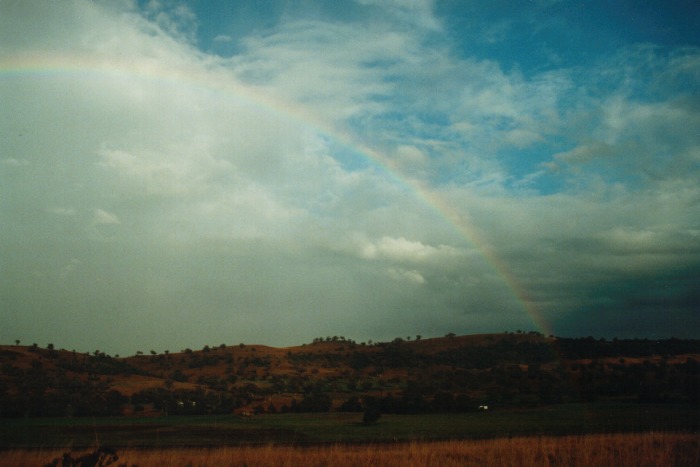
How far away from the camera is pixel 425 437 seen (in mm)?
29250

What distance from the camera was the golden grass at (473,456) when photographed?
1939 cm

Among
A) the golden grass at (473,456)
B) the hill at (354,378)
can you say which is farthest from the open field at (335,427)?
the golden grass at (473,456)

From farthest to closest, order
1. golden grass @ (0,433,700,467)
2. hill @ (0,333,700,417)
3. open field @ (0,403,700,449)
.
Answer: hill @ (0,333,700,417), open field @ (0,403,700,449), golden grass @ (0,433,700,467)

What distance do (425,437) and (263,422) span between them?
1368 cm

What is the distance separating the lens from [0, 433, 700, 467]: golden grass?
19.4m

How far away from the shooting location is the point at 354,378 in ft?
231

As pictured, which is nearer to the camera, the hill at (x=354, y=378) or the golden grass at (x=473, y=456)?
the golden grass at (x=473, y=456)

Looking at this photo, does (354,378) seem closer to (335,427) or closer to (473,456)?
(335,427)

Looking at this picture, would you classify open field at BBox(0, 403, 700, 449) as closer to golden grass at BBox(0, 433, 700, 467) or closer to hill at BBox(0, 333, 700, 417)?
hill at BBox(0, 333, 700, 417)

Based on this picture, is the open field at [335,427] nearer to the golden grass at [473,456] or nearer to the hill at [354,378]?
the hill at [354,378]

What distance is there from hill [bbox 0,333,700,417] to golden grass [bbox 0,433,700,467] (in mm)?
23487

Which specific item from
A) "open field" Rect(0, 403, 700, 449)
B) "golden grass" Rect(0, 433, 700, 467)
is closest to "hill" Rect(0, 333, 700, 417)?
"open field" Rect(0, 403, 700, 449)

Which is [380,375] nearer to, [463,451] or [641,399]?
[641,399]

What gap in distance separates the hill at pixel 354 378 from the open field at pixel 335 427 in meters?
4.67
